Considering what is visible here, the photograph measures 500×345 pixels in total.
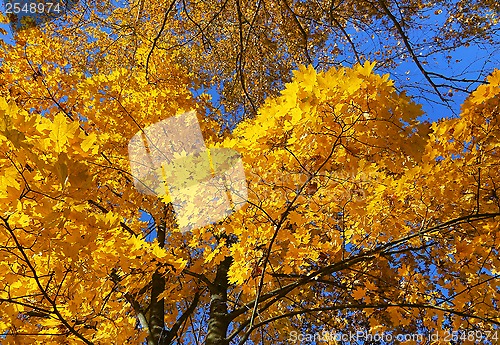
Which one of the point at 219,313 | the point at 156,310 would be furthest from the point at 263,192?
the point at 156,310

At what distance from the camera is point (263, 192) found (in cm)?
220

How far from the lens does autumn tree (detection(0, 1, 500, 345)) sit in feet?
4.67

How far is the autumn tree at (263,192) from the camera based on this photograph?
56.1 inches

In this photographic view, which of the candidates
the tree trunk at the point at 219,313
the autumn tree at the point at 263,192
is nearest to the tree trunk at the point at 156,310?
the autumn tree at the point at 263,192

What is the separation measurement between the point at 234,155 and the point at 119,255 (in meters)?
0.86

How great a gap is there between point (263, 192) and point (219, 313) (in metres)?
2.07

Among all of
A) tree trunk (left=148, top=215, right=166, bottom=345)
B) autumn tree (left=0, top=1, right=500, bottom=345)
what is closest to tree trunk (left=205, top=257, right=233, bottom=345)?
autumn tree (left=0, top=1, right=500, bottom=345)

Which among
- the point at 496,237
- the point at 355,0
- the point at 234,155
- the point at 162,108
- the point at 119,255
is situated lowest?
the point at 119,255

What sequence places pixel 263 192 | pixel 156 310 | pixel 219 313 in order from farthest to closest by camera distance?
pixel 156 310, pixel 219 313, pixel 263 192

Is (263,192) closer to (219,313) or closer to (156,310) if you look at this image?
(219,313)

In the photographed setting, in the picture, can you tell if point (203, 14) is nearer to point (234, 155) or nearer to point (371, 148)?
point (234, 155)

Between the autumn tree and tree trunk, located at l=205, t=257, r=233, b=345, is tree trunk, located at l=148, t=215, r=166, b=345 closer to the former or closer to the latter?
the autumn tree

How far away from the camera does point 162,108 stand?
3.58 meters

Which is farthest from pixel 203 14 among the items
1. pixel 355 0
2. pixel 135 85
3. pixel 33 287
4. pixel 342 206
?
pixel 33 287
